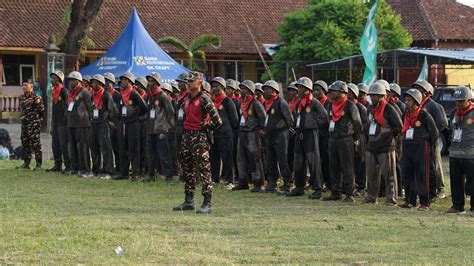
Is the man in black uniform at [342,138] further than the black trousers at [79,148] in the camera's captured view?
No

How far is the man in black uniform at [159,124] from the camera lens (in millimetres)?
18219

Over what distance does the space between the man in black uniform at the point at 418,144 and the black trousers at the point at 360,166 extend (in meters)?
1.69

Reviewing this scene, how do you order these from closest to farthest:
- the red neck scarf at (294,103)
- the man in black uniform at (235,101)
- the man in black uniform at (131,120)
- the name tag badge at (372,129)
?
the name tag badge at (372,129) < the red neck scarf at (294,103) < the man in black uniform at (235,101) < the man in black uniform at (131,120)

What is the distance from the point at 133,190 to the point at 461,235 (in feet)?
23.2

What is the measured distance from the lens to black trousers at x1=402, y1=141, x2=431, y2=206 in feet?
48.1

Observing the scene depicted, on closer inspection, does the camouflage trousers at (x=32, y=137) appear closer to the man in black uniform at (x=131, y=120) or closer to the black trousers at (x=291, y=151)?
the man in black uniform at (x=131, y=120)

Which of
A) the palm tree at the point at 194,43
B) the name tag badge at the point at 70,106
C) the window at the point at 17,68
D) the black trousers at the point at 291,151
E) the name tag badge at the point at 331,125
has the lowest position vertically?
the black trousers at the point at 291,151

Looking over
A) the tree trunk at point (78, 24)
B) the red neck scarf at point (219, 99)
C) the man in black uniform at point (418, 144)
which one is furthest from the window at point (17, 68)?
the man in black uniform at point (418, 144)

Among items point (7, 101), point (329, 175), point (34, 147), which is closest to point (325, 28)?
point (7, 101)

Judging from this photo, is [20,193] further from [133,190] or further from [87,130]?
[87,130]

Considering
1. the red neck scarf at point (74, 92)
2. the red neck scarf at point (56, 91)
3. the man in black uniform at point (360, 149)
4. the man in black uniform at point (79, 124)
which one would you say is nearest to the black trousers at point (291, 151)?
the man in black uniform at point (360, 149)

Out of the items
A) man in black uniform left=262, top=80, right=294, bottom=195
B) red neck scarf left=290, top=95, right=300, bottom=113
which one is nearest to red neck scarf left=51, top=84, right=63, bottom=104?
A: man in black uniform left=262, top=80, right=294, bottom=195

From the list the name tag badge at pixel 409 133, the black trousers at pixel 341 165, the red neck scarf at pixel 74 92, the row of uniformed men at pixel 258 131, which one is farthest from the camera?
the red neck scarf at pixel 74 92

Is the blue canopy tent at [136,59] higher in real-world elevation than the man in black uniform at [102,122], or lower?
higher
